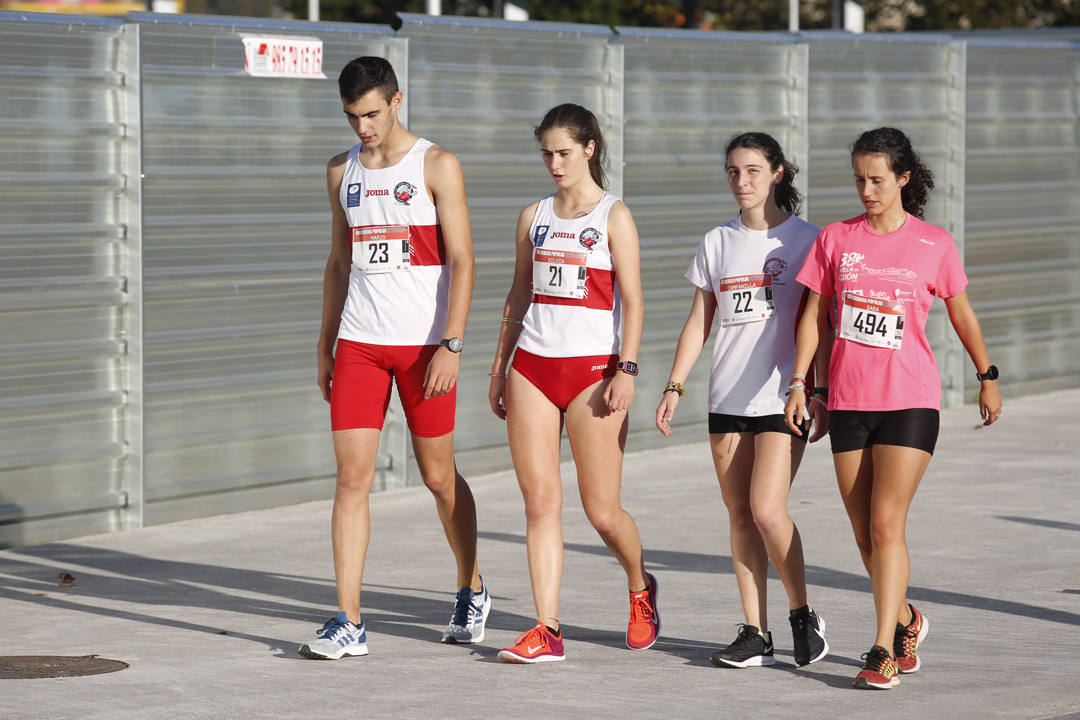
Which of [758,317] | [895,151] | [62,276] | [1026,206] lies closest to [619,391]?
[758,317]

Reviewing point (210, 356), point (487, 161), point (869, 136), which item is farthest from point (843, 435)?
point (487, 161)

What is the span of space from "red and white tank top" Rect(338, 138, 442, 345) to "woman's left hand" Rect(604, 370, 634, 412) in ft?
2.56

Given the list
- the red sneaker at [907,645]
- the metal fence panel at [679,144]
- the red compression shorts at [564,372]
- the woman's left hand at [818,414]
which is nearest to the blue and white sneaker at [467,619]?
the red compression shorts at [564,372]

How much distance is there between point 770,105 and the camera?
13.8 metres

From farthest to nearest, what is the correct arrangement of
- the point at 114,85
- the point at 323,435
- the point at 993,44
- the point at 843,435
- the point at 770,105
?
the point at 993,44, the point at 770,105, the point at 323,435, the point at 114,85, the point at 843,435

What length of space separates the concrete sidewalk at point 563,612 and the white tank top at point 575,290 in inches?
45.9

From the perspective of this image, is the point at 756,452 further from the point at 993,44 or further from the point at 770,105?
the point at 993,44

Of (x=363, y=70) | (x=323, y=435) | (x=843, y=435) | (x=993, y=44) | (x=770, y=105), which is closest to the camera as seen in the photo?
(x=843, y=435)

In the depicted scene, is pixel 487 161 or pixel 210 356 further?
pixel 487 161

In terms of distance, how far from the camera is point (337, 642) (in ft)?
23.8

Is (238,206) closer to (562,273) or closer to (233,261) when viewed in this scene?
(233,261)

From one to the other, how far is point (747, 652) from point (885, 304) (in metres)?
1.36

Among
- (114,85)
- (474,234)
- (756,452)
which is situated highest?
(114,85)

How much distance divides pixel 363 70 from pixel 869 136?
6.14ft
